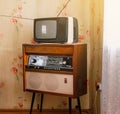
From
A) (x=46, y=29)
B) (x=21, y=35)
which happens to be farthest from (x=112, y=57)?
(x=21, y=35)

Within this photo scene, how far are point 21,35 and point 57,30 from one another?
0.70m

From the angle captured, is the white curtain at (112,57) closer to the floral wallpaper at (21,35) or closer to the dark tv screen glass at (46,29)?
the dark tv screen glass at (46,29)

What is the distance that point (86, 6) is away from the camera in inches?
107

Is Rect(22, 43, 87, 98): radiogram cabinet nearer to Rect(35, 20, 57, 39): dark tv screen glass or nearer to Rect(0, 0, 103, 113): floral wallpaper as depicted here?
Rect(35, 20, 57, 39): dark tv screen glass

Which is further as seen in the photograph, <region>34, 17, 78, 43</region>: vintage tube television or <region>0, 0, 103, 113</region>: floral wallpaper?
<region>0, 0, 103, 113</region>: floral wallpaper

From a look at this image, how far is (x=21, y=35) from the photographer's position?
9.05ft

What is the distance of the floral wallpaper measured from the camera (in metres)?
2.71

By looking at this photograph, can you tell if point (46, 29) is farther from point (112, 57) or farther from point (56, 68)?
point (112, 57)

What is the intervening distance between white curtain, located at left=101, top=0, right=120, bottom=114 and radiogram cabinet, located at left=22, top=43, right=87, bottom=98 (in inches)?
22.9

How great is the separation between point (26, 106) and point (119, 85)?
5.12ft

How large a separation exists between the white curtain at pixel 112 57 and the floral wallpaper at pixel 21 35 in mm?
1084

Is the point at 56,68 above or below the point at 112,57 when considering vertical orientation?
below

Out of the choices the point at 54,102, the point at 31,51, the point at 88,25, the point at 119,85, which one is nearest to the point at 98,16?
the point at 88,25

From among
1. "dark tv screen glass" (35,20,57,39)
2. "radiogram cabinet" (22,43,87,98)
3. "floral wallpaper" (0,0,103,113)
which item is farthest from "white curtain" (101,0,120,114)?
"floral wallpaper" (0,0,103,113)
